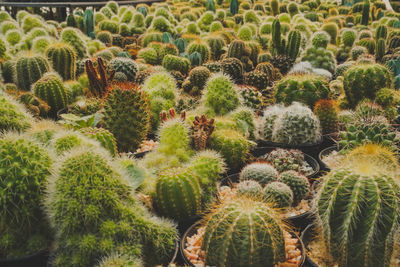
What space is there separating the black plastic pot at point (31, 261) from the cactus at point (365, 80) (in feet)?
13.1

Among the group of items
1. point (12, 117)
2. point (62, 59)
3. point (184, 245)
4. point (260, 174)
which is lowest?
point (184, 245)

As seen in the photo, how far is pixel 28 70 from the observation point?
16.9 ft

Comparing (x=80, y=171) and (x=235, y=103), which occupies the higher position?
(x=80, y=171)

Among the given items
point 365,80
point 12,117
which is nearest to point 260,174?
point 12,117

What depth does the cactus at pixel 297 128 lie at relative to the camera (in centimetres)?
418

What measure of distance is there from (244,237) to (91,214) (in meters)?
0.87

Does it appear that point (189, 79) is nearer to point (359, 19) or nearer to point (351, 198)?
point (351, 198)

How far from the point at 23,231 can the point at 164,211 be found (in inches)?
37.2

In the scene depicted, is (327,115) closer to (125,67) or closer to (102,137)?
(102,137)

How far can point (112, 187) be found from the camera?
7.36 feet

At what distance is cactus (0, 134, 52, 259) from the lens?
2.17 m

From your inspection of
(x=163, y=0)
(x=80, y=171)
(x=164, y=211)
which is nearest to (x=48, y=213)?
(x=80, y=171)

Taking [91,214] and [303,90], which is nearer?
[91,214]

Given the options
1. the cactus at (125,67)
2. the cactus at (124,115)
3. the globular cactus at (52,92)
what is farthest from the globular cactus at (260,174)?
the cactus at (125,67)
